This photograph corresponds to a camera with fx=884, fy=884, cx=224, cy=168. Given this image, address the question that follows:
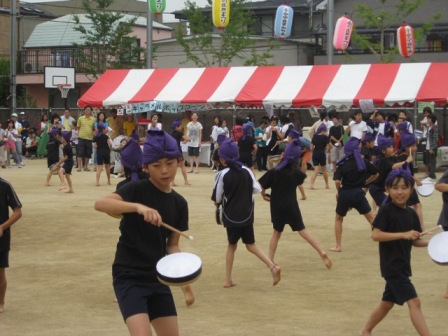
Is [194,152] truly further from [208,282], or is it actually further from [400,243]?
[400,243]

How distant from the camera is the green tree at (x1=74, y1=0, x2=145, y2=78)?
1722 inches

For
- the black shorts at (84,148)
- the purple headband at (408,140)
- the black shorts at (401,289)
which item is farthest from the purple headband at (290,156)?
the black shorts at (84,148)

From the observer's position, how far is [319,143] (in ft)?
66.8

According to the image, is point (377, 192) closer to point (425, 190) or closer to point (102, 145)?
point (425, 190)

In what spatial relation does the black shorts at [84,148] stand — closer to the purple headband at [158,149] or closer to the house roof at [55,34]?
the purple headband at [158,149]

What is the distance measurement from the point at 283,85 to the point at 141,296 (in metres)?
21.0

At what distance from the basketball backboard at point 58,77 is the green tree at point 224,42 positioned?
7.42m

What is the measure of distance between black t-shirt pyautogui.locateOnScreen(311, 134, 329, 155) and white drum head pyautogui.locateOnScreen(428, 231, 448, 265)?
13.9m

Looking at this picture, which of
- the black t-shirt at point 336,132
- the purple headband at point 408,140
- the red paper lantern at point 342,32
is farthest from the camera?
the red paper lantern at point 342,32

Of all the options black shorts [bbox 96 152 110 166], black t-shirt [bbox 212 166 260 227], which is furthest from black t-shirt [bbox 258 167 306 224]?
black shorts [bbox 96 152 110 166]

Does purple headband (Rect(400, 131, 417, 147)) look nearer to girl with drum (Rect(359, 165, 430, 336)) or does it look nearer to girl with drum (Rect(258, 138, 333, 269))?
girl with drum (Rect(258, 138, 333, 269))

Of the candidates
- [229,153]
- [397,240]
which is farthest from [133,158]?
[397,240]

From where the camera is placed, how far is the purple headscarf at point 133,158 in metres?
7.71

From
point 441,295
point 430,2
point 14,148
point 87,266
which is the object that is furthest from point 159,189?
point 430,2
